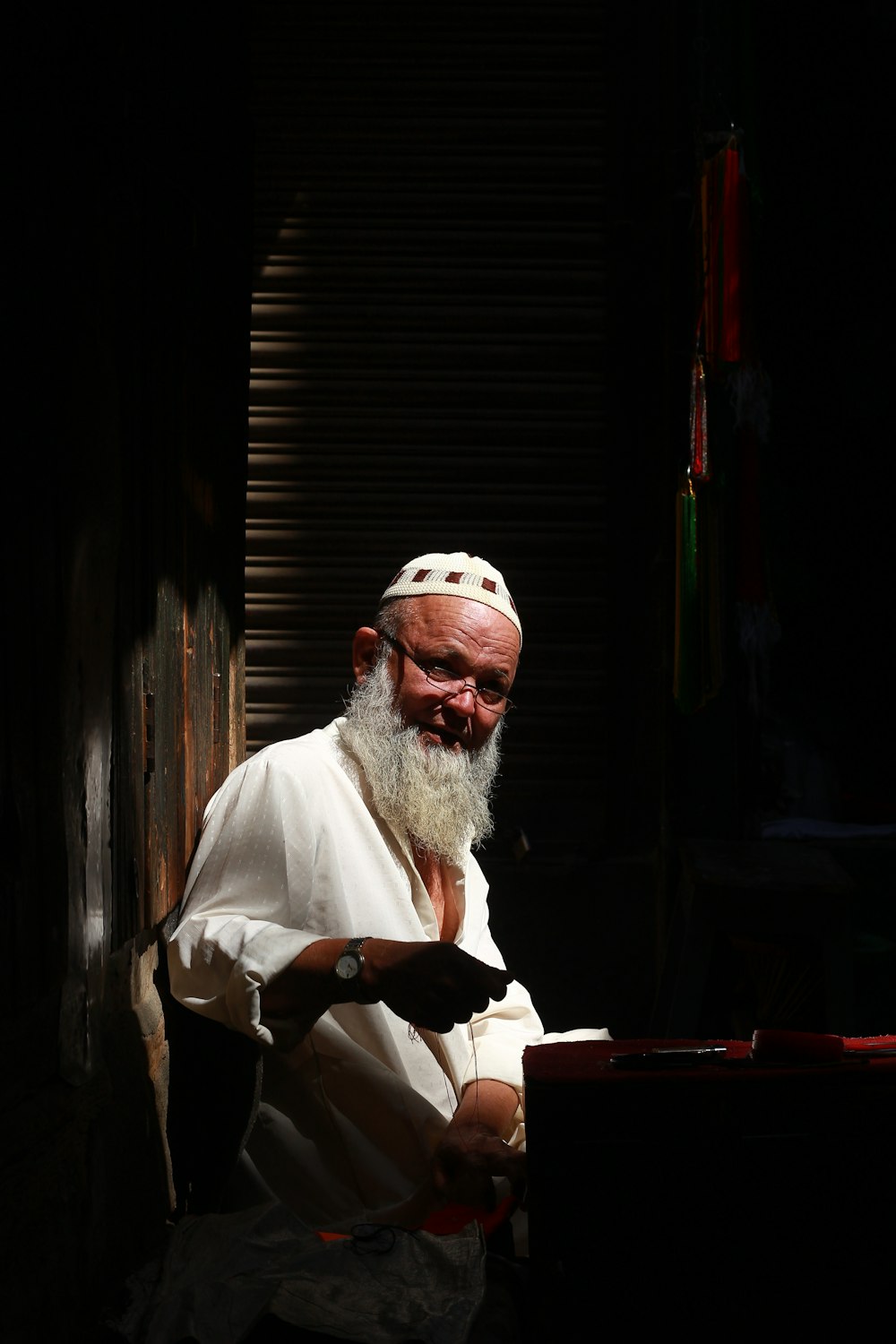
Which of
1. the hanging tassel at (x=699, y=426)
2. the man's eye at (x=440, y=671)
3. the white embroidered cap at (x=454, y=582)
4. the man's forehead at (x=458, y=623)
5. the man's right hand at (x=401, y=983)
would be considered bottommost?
the man's right hand at (x=401, y=983)

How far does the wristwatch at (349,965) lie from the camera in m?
2.26

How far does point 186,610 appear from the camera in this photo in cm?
315

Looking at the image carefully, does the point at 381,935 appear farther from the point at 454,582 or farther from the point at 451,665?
the point at 454,582

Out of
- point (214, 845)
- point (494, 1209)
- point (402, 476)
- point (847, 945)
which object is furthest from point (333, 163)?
point (494, 1209)

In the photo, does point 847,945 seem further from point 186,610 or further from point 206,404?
point 206,404

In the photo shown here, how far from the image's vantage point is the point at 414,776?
9.88ft

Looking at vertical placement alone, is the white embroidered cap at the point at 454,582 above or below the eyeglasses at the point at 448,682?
above

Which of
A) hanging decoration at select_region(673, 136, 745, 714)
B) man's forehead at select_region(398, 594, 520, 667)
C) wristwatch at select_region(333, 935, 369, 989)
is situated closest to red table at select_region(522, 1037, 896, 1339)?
wristwatch at select_region(333, 935, 369, 989)

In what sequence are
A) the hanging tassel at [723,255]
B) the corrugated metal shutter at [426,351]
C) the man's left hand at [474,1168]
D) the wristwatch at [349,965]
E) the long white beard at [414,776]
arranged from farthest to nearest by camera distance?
1. the corrugated metal shutter at [426,351]
2. the hanging tassel at [723,255]
3. the long white beard at [414,776]
4. the man's left hand at [474,1168]
5. the wristwatch at [349,965]

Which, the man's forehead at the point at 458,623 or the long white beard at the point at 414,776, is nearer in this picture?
the long white beard at the point at 414,776

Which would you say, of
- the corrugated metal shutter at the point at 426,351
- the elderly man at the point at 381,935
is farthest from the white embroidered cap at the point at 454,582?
the corrugated metal shutter at the point at 426,351

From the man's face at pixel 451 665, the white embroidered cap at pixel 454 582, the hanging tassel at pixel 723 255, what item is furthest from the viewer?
the hanging tassel at pixel 723 255

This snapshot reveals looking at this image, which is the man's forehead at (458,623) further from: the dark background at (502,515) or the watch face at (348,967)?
the watch face at (348,967)

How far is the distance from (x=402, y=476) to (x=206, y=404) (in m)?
0.86
